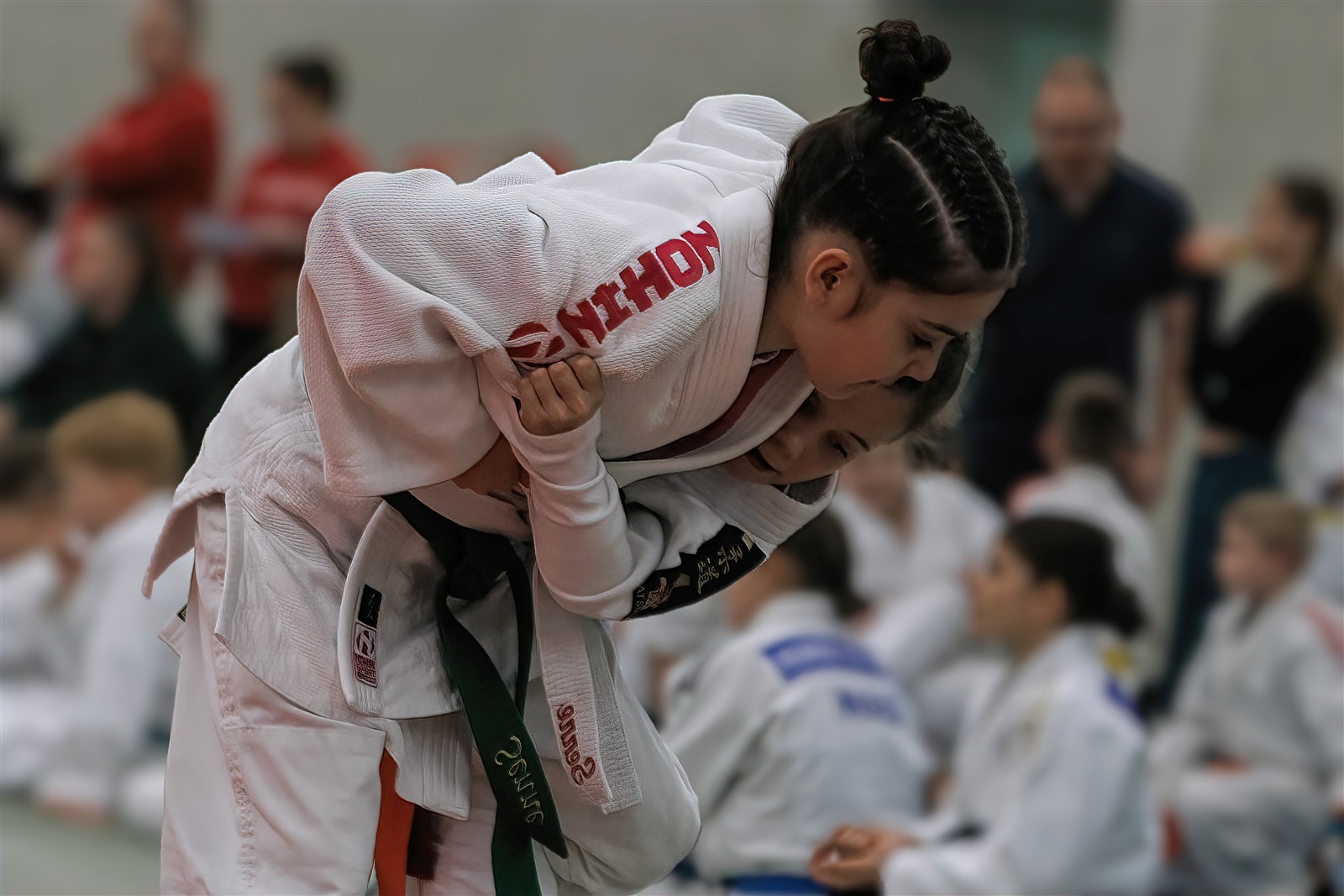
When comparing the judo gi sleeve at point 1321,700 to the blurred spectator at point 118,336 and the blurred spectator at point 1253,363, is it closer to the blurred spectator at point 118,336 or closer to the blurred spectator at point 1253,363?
the blurred spectator at point 1253,363

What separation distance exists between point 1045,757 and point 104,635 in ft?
7.11

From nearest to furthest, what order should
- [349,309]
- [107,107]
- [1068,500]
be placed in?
[349,309] → [1068,500] → [107,107]

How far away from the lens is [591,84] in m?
7.10

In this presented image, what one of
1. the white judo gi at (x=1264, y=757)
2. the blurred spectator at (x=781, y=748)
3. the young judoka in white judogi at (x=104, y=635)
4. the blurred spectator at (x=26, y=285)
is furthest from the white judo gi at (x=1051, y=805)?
the blurred spectator at (x=26, y=285)

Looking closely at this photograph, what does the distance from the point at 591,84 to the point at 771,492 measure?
5571 mm

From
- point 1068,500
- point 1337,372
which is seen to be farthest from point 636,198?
point 1337,372

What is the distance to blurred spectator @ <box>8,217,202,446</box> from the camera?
5.23 meters

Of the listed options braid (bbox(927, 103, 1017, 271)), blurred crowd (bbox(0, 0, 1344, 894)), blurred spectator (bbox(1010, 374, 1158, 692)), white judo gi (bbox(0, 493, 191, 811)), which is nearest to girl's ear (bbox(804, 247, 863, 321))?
braid (bbox(927, 103, 1017, 271))

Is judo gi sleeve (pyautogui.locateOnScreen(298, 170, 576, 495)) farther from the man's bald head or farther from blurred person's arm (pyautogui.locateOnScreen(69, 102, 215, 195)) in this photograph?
blurred person's arm (pyautogui.locateOnScreen(69, 102, 215, 195))

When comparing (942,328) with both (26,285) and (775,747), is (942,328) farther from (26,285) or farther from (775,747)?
(26,285)

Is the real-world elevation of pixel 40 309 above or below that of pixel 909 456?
below

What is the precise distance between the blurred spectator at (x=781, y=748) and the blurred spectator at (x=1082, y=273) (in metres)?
1.67

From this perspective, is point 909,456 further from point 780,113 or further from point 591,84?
point 591,84

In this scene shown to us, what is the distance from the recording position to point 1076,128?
4.53 m
